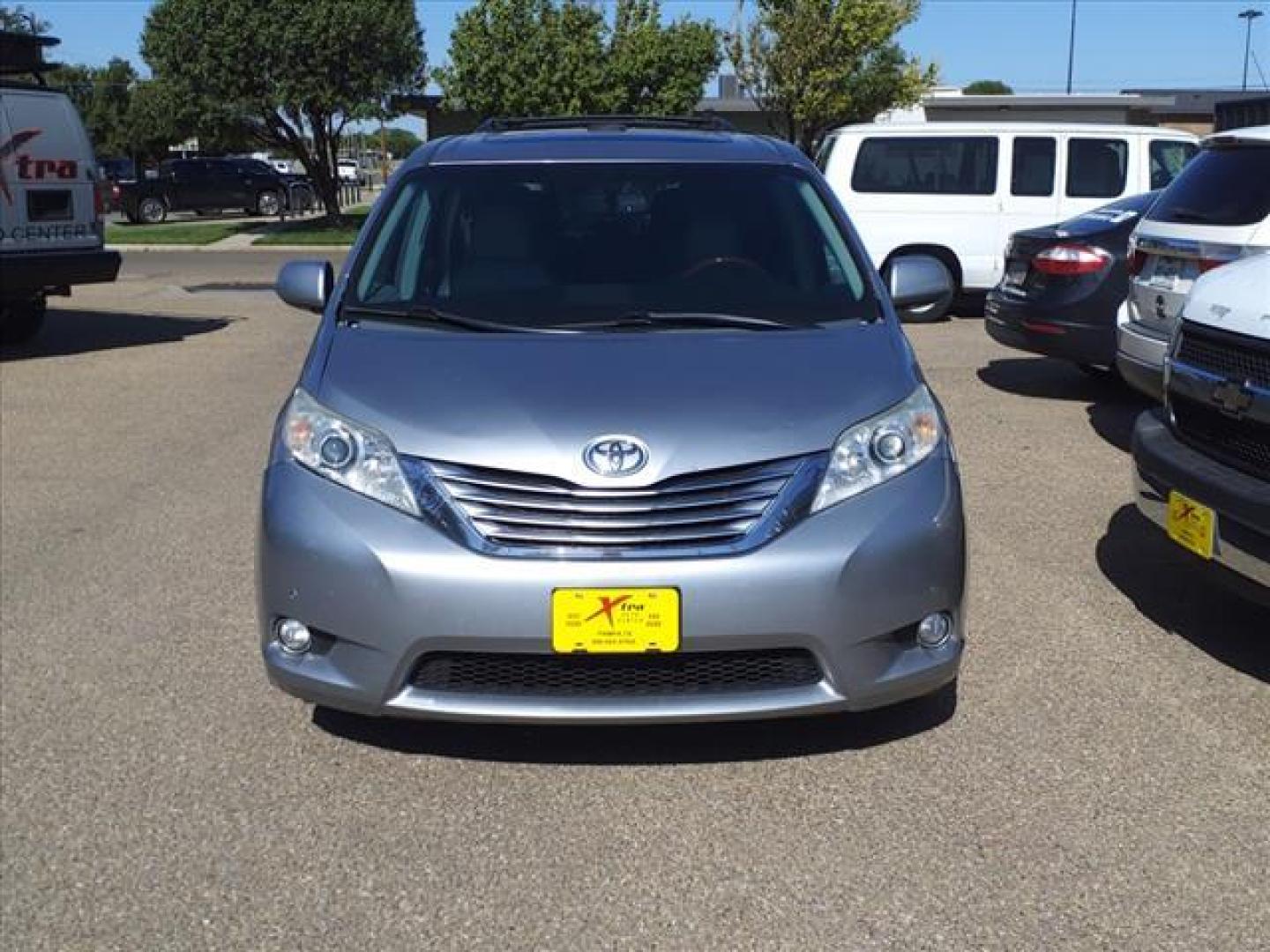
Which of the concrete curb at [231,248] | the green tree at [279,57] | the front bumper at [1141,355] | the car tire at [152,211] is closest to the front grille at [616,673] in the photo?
the front bumper at [1141,355]

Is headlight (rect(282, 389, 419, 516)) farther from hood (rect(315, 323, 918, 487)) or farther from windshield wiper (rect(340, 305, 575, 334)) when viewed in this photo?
windshield wiper (rect(340, 305, 575, 334))

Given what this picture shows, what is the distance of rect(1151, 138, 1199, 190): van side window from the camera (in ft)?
44.0

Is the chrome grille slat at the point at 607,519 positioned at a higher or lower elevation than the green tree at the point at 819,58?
lower

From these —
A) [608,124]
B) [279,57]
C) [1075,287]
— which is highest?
[279,57]

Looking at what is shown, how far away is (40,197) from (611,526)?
973cm

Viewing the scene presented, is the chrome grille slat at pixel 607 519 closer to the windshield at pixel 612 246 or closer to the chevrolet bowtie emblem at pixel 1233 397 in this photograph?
the windshield at pixel 612 246

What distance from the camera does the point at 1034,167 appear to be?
13398mm

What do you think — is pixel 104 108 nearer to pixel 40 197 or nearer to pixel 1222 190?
pixel 40 197

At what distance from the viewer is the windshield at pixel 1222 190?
5887mm

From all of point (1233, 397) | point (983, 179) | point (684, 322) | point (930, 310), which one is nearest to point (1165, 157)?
point (983, 179)

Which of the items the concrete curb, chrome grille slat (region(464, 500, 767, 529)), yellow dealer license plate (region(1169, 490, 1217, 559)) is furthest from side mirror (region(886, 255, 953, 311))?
the concrete curb

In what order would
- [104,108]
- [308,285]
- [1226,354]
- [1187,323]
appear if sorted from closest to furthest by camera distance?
1. [1226,354]
2. [1187,323]
3. [308,285]
4. [104,108]

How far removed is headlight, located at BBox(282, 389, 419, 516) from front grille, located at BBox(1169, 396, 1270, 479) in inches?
100

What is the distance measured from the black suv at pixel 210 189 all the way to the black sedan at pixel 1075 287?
28900 millimetres
